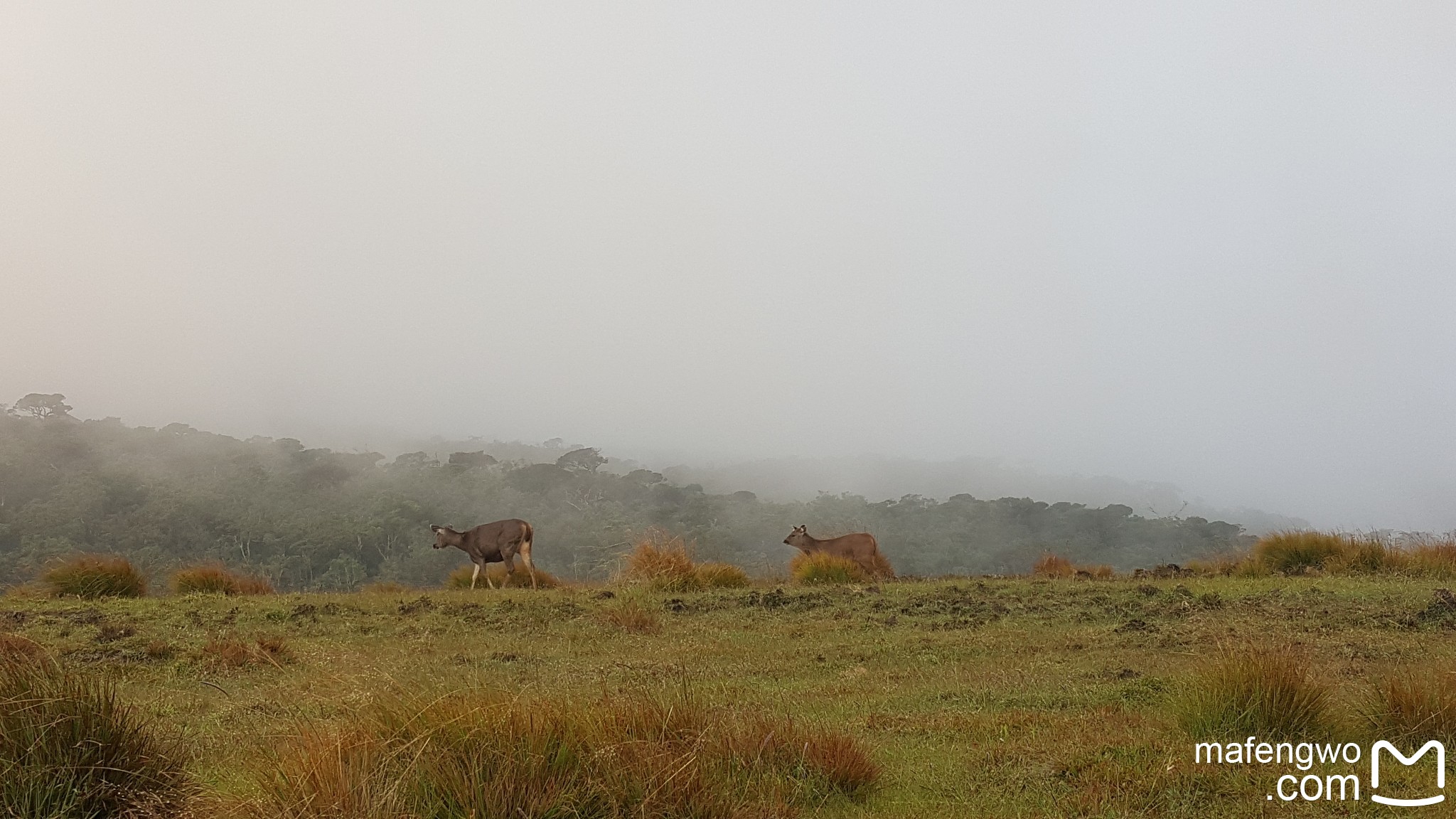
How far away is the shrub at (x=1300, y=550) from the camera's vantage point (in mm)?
17797

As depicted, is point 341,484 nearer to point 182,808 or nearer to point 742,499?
point 742,499

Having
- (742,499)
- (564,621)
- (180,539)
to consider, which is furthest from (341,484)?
(564,621)

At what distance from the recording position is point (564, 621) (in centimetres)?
1348

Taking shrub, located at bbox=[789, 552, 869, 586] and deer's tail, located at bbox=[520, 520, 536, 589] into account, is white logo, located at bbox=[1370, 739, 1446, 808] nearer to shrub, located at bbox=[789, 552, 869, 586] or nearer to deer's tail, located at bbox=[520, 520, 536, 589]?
shrub, located at bbox=[789, 552, 869, 586]

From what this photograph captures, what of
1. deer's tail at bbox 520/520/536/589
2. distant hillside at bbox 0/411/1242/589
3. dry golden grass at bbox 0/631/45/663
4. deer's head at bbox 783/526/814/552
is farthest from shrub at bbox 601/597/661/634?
distant hillside at bbox 0/411/1242/589

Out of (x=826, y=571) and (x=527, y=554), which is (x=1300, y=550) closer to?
(x=826, y=571)

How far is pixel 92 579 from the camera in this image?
17078 millimetres

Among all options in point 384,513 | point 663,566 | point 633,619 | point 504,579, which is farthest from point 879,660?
A: point 384,513

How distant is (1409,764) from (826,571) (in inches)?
590

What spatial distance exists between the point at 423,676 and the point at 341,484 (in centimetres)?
9115

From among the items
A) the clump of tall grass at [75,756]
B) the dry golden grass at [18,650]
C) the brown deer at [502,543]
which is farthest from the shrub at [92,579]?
the clump of tall grass at [75,756]

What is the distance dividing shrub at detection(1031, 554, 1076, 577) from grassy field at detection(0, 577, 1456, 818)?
2845 mm

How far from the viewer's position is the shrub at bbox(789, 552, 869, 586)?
1970cm

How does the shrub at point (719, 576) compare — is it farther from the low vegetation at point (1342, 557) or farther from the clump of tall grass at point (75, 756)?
the clump of tall grass at point (75, 756)
